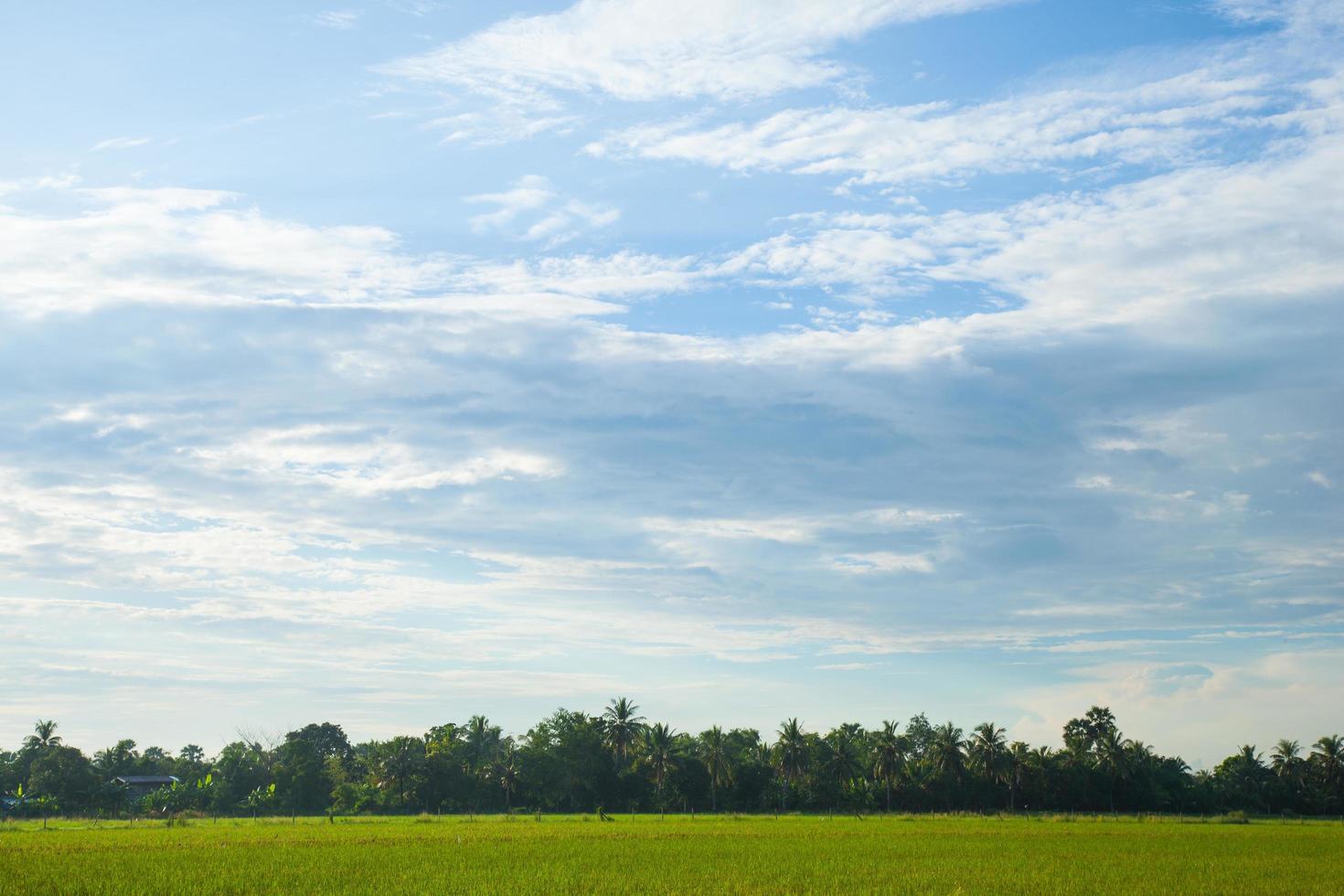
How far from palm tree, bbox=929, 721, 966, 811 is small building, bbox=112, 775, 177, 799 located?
82.7m

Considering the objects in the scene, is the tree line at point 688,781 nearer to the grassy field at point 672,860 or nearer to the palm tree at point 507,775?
the palm tree at point 507,775

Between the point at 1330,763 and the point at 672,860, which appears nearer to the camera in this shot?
the point at 672,860

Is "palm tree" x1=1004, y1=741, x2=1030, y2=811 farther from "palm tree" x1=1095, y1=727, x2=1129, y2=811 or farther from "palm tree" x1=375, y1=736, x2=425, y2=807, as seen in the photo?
"palm tree" x1=375, y1=736, x2=425, y2=807

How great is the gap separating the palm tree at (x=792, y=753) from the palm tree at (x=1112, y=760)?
29.6 meters

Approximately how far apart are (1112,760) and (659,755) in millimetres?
45731

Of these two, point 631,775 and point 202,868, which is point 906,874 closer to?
point 202,868

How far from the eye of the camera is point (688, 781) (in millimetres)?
101812

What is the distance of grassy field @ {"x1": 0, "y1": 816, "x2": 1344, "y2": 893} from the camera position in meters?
32.2

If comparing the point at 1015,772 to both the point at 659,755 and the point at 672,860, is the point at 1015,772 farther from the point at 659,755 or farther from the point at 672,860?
the point at 672,860

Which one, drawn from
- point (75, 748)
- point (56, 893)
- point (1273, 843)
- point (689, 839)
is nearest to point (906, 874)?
point (689, 839)

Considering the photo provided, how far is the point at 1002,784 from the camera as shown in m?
102

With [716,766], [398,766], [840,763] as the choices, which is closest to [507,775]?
[398,766]

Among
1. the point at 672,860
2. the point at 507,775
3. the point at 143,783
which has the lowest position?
the point at 672,860

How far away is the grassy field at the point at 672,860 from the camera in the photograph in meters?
32.2
